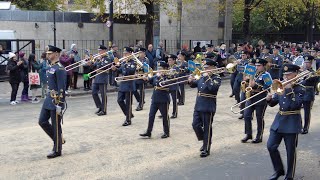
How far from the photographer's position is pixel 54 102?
8.49m

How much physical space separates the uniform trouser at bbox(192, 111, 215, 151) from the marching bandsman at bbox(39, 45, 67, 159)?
252 centimetres

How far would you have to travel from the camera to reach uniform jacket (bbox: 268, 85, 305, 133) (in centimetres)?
713

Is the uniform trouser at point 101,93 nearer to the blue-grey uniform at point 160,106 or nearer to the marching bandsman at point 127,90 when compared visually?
the marching bandsman at point 127,90

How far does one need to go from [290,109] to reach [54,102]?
4.15m

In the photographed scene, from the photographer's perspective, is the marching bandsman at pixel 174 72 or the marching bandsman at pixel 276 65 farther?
the marching bandsman at pixel 276 65

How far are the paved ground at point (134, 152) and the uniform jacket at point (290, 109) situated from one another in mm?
960

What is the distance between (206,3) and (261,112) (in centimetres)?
1737

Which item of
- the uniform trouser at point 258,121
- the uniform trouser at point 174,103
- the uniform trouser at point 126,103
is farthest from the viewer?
the uniform trouser at point 174,103

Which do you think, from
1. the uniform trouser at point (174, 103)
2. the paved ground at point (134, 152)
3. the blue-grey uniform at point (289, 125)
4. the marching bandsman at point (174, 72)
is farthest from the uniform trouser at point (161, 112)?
the blue-grey uniform at point (289, 125)

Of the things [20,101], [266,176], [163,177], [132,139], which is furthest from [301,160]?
[20,101]

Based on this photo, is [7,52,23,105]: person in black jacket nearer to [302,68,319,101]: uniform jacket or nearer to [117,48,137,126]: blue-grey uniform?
[117,48,137,126]: blue-grey uniform

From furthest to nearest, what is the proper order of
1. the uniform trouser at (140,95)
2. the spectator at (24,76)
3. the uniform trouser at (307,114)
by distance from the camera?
1. the spectator at (24,76)
2. the uniform trouser at (140,95)
3. the uniform trouser at (307,114)

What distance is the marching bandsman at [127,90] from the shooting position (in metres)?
11.6

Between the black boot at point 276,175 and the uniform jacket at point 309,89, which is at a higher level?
the uniform jacket at point 309,89
